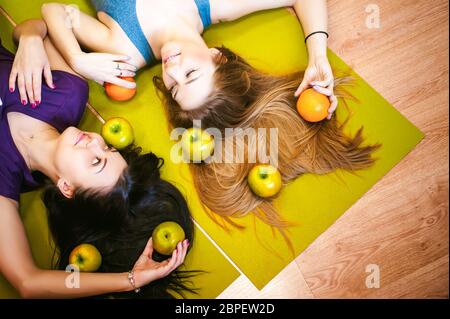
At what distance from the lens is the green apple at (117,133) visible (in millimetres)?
1524

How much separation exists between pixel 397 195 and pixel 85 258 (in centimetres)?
124

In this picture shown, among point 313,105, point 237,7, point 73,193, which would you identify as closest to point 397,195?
point 313,105

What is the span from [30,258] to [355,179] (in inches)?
50.1

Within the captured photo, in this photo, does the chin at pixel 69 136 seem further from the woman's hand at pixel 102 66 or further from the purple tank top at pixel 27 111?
the woman's hand at pixel 102 66

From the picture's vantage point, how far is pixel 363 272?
4.96 ft

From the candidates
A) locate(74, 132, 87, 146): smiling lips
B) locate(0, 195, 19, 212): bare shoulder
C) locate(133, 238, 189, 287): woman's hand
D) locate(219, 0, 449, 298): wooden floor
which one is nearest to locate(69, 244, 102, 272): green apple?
locate(133, 238, 189, 287): woman's hand

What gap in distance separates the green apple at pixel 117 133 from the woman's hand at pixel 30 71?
250 millimetres

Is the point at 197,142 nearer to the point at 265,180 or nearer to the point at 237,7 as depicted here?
the point at 265,180

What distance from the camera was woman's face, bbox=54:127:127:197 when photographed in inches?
52.9

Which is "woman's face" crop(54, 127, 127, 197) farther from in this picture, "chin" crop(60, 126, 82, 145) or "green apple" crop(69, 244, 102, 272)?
"green apple" crop(69, 244, 102, 272)

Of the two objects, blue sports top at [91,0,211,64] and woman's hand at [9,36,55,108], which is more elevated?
blue sports top at [91,0,211,64]

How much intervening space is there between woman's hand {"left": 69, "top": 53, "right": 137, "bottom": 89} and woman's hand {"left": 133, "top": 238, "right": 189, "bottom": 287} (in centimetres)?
67

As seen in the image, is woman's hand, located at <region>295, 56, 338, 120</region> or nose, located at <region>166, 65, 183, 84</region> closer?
nose, located at <region>166, 65, 183, 84</region>
